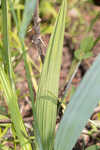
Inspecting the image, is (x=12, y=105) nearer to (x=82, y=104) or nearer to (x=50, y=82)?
(x=50, y=82)

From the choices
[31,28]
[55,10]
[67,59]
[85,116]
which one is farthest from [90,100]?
[55,10]

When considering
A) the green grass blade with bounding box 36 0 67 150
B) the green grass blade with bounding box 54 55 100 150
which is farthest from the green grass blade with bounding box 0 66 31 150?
the green grass blade with bounding box 54 55 100 150

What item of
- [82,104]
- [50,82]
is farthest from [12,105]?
[82,104]

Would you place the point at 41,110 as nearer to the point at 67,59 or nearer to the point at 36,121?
the point at 36,121

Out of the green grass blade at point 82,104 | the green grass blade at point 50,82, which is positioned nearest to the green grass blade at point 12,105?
the green grass blade at point 50,82

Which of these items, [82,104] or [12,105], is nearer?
[82,104]

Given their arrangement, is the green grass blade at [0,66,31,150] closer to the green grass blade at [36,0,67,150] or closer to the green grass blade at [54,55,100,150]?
the green grass blade at [36,0,67,150]
